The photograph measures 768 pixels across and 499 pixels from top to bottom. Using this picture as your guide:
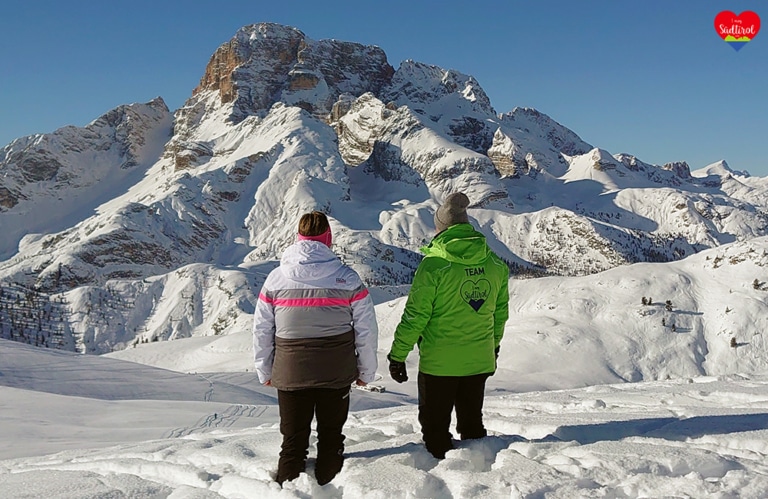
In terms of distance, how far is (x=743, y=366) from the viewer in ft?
91.9

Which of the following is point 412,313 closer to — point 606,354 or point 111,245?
point 606,354

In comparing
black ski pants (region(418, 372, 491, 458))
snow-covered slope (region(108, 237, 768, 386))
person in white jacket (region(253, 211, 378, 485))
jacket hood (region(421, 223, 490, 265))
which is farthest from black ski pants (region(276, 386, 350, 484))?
snow-covered slope (region(108, 237, 768, 386))

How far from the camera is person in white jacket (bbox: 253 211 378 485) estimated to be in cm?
528

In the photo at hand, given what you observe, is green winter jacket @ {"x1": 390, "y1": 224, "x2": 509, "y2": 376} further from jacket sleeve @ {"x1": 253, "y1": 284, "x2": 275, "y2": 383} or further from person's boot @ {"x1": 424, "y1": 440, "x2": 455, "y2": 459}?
jacket sleeve @ {"x1": 253, "y1": 284, "x2": 275, "y2": 383}

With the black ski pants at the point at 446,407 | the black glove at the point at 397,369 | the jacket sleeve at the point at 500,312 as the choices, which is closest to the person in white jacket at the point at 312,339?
the black glove at the point at 397,369

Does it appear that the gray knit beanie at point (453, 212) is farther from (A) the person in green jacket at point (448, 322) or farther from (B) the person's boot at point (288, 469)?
(B) the person's boot at point (288, 469)

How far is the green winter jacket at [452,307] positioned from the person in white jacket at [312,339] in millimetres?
525

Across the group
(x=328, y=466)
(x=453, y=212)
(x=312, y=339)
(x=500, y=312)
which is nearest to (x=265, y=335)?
(x=312, y=339)

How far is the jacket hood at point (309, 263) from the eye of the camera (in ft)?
17.4

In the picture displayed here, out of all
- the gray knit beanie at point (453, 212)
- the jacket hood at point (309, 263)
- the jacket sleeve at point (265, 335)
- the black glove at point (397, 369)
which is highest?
the gray knit beanie at point (453, 212)

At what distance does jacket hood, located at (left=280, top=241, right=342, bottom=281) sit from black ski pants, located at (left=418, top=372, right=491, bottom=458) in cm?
162

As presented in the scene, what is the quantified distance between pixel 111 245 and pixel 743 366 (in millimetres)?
170497

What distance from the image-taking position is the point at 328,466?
204 inches

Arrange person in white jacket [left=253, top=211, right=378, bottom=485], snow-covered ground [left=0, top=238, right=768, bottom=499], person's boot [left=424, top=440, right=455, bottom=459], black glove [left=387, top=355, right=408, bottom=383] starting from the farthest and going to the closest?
black glove [left=387, top=355, right=408, bottom=383], person's boot [left=424, top=440, right=455, bottom=459], person in white jacket [left=253, top=211, right=378, bottom=485], snow-covered ground [left=0, top=238, right=768, bottom=499]
